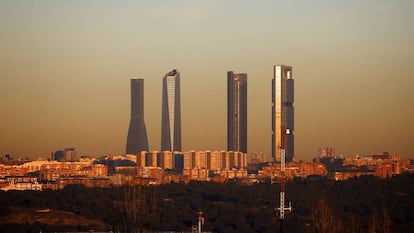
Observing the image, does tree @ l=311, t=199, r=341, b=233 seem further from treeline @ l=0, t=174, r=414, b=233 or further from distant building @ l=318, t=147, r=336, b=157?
distant building @ l=318, t=147, r=336, b=157

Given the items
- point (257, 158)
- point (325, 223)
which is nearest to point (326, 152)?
point (257, 158)

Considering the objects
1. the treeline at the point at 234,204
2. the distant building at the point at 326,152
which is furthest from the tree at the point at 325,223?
the distant building at the point at 326,152

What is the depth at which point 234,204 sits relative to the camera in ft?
256

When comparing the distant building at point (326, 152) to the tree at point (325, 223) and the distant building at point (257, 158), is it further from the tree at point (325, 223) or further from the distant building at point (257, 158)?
the tree at point (325, 223)

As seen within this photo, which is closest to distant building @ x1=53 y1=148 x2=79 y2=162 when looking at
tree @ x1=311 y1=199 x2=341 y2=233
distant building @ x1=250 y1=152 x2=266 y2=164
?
distant building @ x1=250 y1=152 x2=266 y2=164

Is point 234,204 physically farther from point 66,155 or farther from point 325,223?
point 66,155

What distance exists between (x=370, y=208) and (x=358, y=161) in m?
69.6

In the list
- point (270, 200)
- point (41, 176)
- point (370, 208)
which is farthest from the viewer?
point (41, 176)

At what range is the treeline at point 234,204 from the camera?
190 feet

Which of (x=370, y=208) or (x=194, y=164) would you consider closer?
(x=370, y=208)

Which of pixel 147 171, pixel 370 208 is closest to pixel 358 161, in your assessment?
pixel 147 171

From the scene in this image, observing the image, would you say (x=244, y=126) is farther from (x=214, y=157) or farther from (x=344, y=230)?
(x=344, y=230)

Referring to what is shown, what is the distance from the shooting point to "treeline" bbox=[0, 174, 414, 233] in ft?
190

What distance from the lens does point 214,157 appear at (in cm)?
16525
